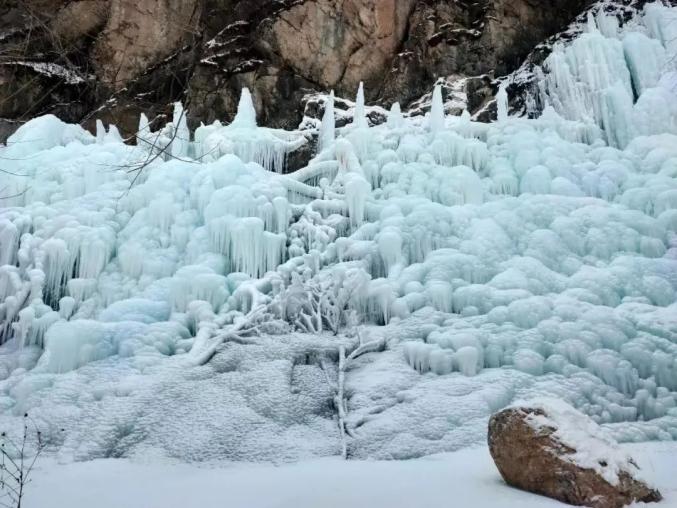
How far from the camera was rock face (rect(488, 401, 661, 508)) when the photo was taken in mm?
4227

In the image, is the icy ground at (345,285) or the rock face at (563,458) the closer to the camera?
the rock face at (563,458)

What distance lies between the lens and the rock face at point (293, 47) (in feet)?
54.8

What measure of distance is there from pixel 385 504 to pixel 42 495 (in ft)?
10.1

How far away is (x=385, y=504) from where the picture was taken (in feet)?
14.9

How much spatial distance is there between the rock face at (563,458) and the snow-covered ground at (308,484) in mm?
130

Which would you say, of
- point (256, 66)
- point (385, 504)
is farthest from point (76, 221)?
point (256, 66)

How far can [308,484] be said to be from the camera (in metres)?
5.26

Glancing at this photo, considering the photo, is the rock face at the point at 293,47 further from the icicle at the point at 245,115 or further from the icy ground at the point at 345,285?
the icy ground at the point at 345,285

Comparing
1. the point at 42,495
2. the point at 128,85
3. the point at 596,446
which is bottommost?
the point at 42,495

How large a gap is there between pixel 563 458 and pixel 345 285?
4.53m

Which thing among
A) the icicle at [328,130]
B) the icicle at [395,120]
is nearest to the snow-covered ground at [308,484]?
the icicle at [395,120]

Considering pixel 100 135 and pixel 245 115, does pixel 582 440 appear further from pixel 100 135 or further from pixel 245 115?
pixel 100 135

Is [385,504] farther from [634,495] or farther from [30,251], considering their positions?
[30,251]

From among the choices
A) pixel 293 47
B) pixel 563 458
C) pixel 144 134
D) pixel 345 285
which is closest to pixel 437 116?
pixel 345 285
